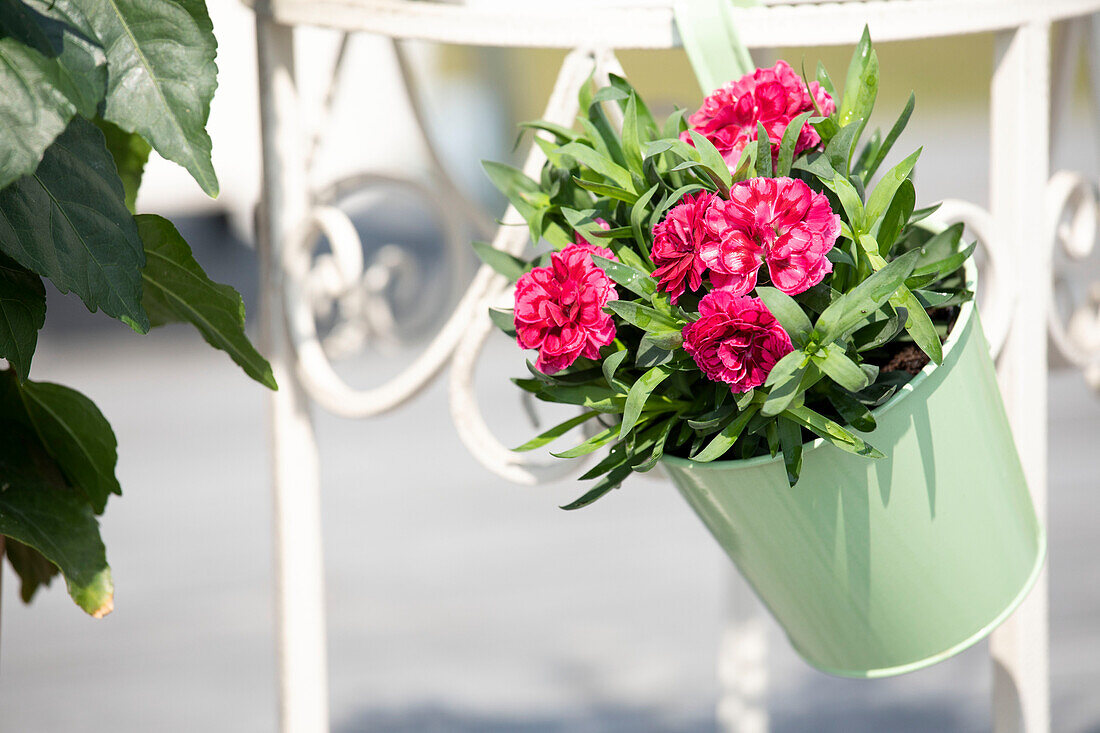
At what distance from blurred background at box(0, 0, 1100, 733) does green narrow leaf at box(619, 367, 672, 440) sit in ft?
1.22

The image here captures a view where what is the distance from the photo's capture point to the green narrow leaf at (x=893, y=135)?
1.87 feet

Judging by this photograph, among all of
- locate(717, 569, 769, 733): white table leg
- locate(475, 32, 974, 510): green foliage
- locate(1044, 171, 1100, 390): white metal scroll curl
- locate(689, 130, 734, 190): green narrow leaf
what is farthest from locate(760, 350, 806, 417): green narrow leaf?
locate(717, 569, 769, 733): white table leg

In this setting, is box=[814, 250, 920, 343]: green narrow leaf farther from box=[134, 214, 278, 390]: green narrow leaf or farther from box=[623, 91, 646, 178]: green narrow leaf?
box=[134, 214, 278, 390]: green narrow leaf

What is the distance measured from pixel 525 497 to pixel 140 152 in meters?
2.11

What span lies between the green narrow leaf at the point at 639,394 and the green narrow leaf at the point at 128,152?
37 cm

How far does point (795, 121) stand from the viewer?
0.56 m

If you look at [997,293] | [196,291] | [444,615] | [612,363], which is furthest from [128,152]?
[444,615]

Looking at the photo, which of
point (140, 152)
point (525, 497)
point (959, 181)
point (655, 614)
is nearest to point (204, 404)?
point (525, 497)

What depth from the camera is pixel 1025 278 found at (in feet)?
2.43

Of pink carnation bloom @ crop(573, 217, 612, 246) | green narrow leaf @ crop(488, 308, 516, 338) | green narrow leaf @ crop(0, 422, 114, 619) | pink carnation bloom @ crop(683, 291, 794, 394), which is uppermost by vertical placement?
pink carnation bloom @ crop(573, 217, 612, 246)

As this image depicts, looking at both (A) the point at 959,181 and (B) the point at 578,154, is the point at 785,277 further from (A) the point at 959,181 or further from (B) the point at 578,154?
(A) the point at 959,181

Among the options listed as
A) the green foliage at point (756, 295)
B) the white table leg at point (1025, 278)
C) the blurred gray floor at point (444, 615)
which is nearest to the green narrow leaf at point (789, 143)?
the green foliage at point (756, 295)

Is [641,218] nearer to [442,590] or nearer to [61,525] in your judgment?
[61,525]

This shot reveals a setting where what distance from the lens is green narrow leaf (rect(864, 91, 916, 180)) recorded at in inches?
22.4
